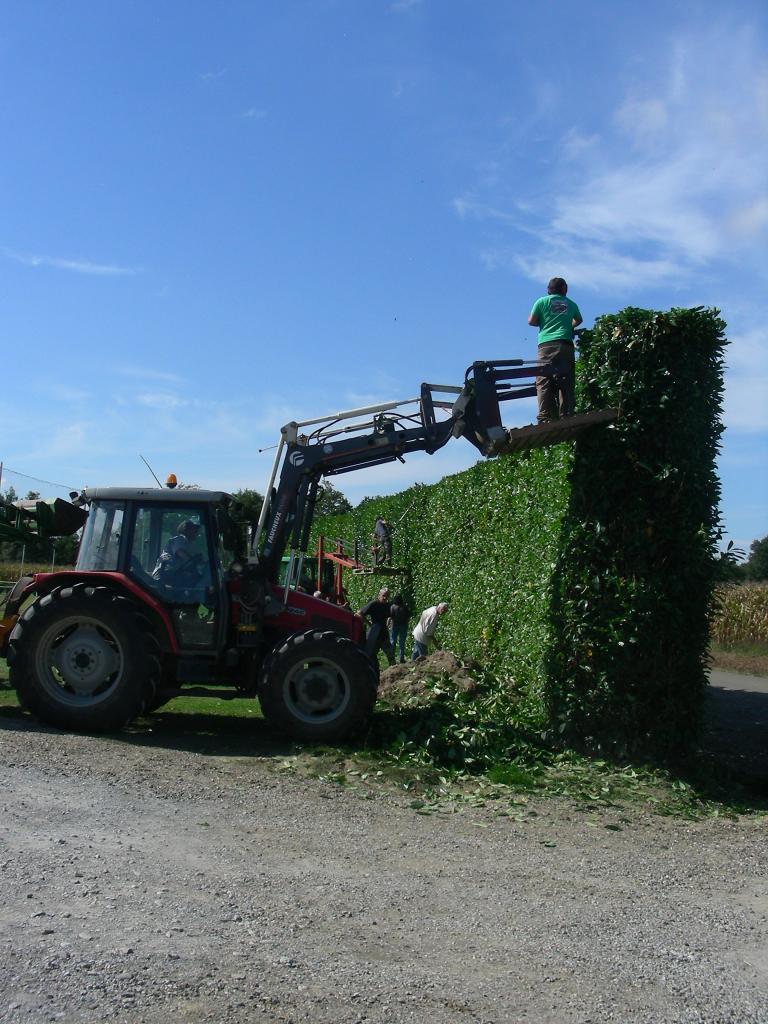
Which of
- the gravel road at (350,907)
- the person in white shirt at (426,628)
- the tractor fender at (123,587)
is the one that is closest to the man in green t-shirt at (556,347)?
the gravel road at (350,907)

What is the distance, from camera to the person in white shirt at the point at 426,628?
1585 centimetres

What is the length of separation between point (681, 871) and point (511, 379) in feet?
17.0

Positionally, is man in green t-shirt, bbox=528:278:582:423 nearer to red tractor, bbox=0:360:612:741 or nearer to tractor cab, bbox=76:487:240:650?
red tractor, bbox=0:360:612:741

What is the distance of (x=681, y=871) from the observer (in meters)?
6.68

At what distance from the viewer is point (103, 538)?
35.1ft

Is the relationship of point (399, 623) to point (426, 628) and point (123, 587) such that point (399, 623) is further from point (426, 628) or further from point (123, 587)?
point (123, 587)

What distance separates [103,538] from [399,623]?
8.59m

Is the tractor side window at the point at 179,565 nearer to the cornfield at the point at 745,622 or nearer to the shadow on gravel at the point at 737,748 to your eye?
the shadow on gravel at the point at 737,748

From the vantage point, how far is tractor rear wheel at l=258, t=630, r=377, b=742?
9.91 metres

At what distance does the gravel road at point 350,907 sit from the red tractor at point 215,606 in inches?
65.0

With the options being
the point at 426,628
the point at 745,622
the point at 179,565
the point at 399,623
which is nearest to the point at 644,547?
the point at 179,565

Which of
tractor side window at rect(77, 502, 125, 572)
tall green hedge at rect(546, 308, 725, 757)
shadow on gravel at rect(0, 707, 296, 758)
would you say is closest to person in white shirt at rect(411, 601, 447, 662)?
shadow on gravel at rect(0, 707, 296, 758)

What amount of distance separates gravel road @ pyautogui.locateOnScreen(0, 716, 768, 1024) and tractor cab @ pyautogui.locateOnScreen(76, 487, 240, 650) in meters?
2.26

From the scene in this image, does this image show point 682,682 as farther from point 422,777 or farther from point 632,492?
point 422,777
